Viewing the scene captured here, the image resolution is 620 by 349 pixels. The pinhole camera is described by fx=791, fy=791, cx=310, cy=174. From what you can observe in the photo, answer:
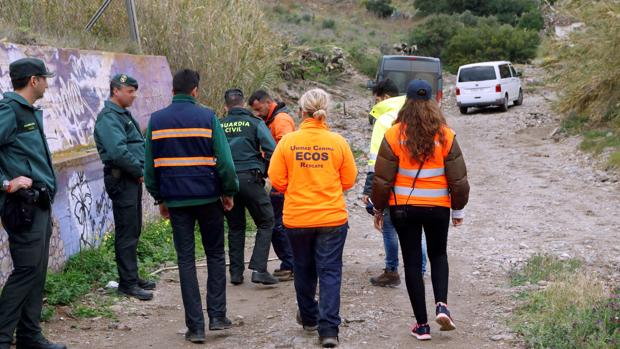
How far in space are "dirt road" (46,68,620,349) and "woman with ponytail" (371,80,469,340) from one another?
2.38 ft

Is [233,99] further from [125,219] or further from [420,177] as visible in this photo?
[420,177]

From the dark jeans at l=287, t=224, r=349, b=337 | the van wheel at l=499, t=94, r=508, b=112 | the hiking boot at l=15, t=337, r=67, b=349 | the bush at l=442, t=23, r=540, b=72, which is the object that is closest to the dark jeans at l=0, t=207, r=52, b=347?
the hiking boot at l=15, t=337, r=67, b=349

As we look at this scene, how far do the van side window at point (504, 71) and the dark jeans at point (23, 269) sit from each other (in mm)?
23883

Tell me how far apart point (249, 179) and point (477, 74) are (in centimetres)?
2126

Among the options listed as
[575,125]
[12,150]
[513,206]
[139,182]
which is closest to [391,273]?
[139,182]

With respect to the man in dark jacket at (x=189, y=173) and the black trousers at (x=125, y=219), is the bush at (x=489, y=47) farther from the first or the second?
the man in dark jacket at (x=189, y=173)

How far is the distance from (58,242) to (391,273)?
315cm

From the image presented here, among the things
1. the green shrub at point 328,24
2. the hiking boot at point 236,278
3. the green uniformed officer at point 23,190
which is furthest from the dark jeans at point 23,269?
the green shrub at point 328,24

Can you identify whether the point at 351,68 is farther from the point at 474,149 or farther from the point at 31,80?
the point at 31,80

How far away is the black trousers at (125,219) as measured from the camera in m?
6.82

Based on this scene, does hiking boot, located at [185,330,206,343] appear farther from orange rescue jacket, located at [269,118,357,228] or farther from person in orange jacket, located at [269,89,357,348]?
orange rescue jacket, located at [269,118,357,228]

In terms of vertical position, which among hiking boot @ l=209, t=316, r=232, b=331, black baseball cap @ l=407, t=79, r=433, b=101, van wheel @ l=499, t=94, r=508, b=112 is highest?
black baseball cap @ l=407, t=79, r=433, b=101

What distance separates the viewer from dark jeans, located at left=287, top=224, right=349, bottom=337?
18.0 ft

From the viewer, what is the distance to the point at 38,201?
5.09 m
